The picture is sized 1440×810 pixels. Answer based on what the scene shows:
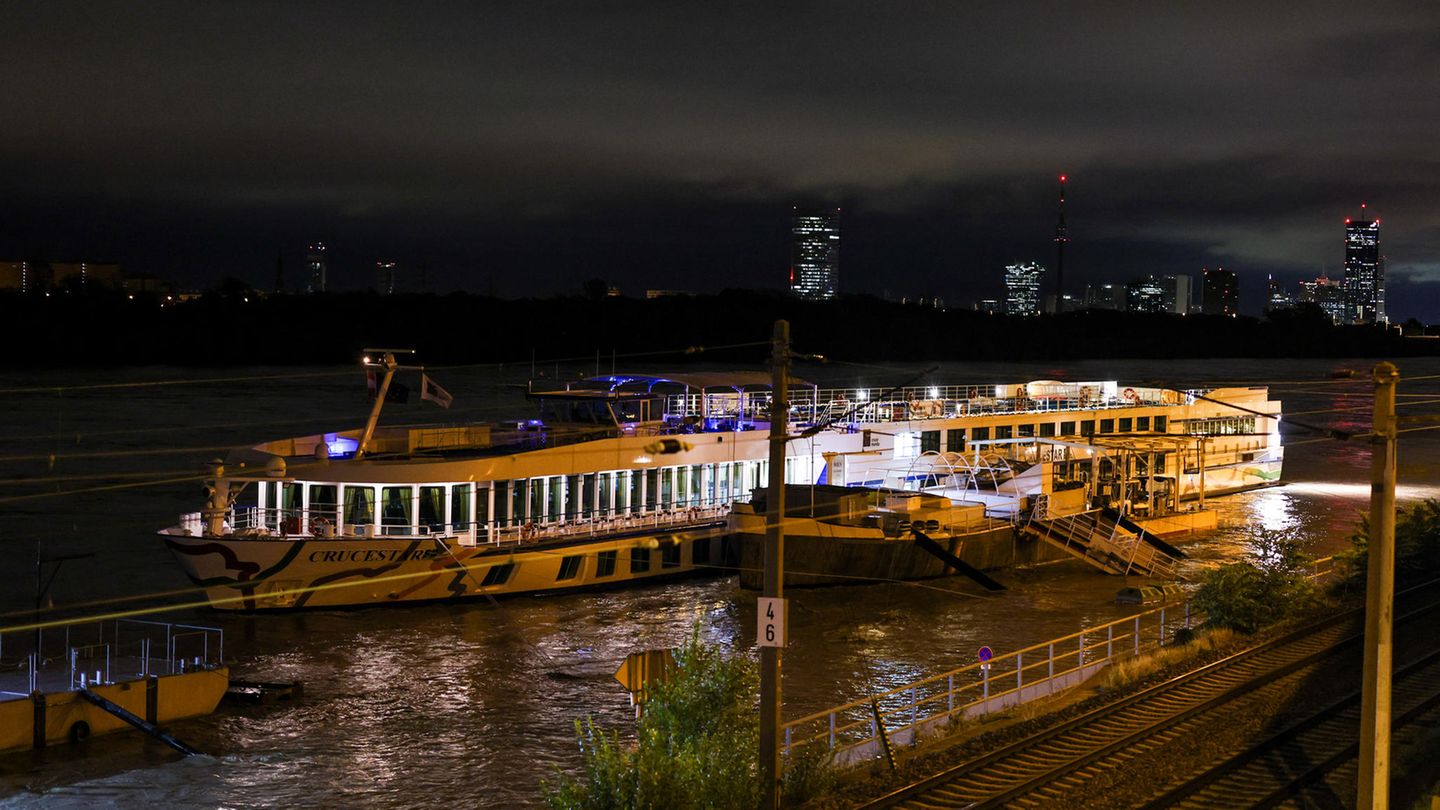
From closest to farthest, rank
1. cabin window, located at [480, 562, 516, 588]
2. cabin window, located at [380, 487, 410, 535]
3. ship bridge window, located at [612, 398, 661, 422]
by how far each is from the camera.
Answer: cabin window, located at [380, 487, 410, 535]
cabin window, located at [480, 562, 516, 588]
ship bridge window, located at [612, 398, 661, 422]

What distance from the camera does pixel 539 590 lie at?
32.7m

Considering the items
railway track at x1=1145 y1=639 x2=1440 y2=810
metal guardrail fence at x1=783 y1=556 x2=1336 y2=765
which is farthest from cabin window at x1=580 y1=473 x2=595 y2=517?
railway track at x1=1145 y1=639 x2=1440 y2=810

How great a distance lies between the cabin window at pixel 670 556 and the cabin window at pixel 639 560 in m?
0.58

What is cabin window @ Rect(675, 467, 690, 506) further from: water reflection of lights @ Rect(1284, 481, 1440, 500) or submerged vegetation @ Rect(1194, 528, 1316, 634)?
water reflection of lights @ Rect(1284, 481, 1440, 500)

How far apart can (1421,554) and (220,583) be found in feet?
96.7

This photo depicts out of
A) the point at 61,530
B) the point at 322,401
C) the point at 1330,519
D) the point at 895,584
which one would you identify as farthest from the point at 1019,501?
the point at 322,401

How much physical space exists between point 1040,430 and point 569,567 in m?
26.0

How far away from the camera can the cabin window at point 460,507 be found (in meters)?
31.4

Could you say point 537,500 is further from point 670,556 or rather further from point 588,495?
point 670,556

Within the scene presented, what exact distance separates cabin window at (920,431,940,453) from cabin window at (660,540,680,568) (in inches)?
549

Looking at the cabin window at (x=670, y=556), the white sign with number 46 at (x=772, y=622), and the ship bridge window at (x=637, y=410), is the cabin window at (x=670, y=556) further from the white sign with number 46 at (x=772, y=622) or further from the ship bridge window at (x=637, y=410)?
the white sign with number 46 at (x=772, y=622)

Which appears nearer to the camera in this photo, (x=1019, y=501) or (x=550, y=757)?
(x=550, y=757)

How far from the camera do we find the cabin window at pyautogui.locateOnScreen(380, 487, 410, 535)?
30.7 meters

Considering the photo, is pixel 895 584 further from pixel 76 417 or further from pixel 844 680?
pixel 76 417
